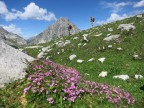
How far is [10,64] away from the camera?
1539 centimetres

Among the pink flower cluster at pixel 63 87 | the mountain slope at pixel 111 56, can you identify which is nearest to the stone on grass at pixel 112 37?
the mountain slope at pixel 111 56

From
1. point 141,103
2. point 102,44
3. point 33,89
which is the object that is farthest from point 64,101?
point 102,44

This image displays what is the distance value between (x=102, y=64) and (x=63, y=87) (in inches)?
401

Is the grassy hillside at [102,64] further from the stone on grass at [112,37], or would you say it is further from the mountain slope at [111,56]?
the stone on grass at [112,37]

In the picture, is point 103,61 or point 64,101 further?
point 103,61

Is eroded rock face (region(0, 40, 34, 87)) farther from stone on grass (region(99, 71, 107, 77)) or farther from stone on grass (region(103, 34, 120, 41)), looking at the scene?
stone on grass (region(103, 34, 120, 41))

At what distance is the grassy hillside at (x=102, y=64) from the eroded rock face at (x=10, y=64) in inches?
21.9

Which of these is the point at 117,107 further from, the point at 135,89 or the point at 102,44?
the point at 102,44

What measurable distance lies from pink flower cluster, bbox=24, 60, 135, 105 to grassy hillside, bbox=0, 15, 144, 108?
0.37m

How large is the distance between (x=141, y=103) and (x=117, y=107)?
2.28 meters

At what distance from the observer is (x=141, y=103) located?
14.5 meters

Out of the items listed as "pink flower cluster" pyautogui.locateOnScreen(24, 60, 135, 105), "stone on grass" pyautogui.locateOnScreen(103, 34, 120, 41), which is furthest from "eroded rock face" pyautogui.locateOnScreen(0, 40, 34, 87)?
"stone on grass" pyautogui.locateOnScreen(103, 34, 120, 41)

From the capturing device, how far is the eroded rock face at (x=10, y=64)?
48.5ft

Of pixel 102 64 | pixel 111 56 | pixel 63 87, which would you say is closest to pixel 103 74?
pixel 102 64
